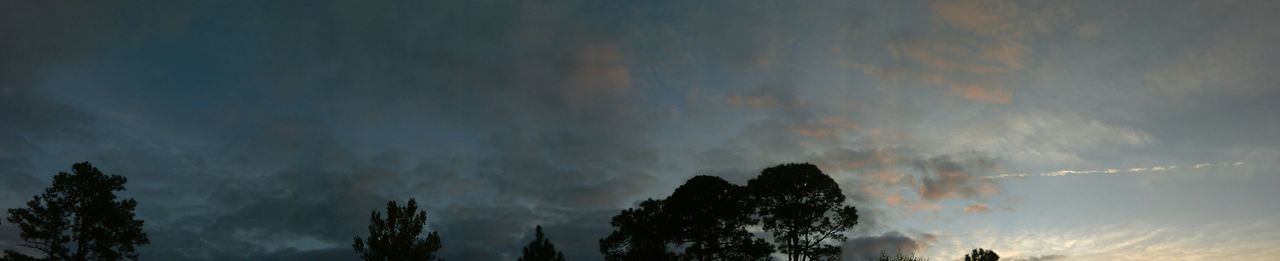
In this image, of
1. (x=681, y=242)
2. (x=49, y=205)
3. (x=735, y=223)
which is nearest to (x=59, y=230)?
(x=49, y=205)

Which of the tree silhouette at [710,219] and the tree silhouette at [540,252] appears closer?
the tree silhouette at [540,252]

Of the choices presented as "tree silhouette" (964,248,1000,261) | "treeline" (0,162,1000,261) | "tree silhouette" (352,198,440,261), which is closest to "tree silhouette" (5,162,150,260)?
"treeline" (0,162,1000,261)

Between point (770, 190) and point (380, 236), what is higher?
point (770, 190)

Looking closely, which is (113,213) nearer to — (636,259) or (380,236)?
(380,236)

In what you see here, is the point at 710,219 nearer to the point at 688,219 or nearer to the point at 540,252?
the point at 688,219

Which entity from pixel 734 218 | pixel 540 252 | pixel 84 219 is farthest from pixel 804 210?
pixel 84 219

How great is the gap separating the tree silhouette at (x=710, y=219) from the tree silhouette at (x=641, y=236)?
3.45ft

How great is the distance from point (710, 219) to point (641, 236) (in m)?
5.64

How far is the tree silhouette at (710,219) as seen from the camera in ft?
172

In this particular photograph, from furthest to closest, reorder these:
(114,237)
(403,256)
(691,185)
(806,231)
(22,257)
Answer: (691,185) < (806,231) < (114,237) < (22,257) < (403,256)

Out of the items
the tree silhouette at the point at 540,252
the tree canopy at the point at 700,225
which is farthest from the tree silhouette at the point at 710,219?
the tree silhouette at the point at 540,252

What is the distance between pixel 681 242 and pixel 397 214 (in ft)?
97.7

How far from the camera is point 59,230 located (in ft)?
137

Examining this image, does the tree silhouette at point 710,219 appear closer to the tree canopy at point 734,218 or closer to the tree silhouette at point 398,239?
the tree canopy at point 734,218
